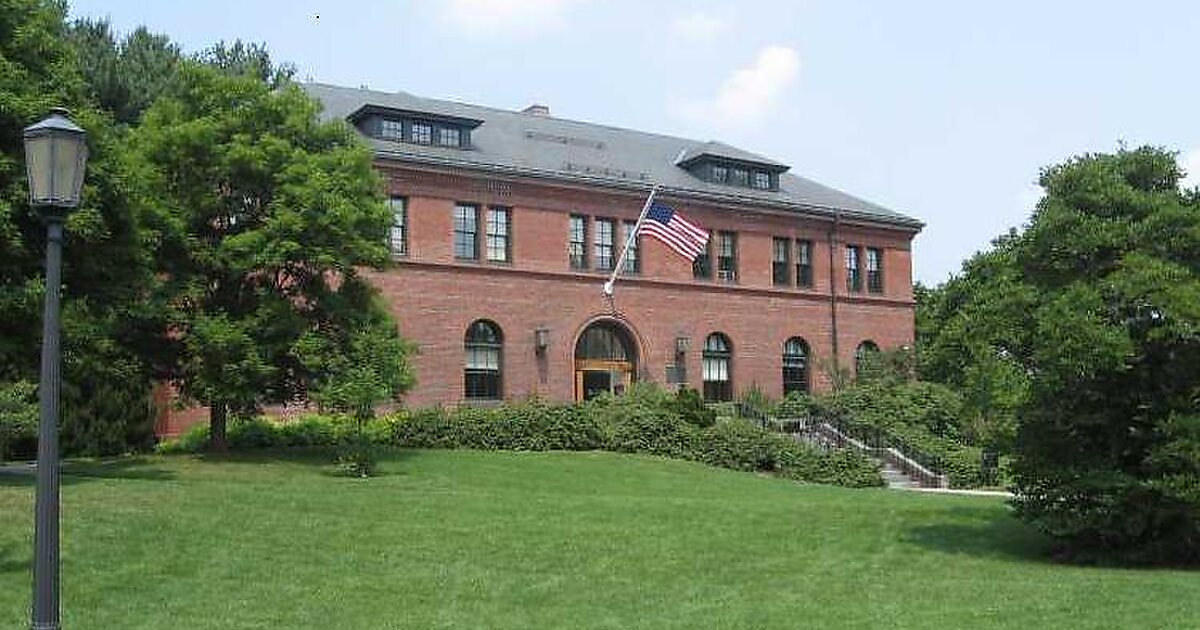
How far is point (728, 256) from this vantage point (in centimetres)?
4122

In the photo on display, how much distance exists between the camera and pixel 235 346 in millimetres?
23156

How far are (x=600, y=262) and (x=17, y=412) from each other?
1836 centimetres

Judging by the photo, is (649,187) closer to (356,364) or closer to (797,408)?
(797,408)

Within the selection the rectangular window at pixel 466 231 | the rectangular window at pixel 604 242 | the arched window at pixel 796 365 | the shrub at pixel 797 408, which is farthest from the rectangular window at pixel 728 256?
the rectangular window at pixel 466 231

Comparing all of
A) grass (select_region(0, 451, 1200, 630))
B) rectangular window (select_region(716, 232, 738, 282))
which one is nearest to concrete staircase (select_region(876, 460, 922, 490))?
grass (select_region(0, 451, 1200, 630))

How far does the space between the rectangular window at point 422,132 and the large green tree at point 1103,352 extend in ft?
76.2

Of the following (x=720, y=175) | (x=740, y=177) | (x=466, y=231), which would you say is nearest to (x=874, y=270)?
(x=740, y=177)

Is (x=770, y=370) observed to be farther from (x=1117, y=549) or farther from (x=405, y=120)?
(x=1117, y=549)

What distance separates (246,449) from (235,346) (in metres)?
4.75

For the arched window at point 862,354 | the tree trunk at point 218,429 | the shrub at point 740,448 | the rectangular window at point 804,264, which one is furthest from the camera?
the rectangular window at point 804,264

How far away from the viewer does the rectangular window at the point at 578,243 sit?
3781cm

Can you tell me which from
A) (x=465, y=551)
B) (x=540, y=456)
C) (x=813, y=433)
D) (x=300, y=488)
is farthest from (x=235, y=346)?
(x=813, y=433)

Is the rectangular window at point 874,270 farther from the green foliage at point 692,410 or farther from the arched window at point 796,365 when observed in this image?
the green foliage at point 692,410

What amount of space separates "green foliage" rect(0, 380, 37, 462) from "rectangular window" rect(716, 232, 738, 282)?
2183 cm
